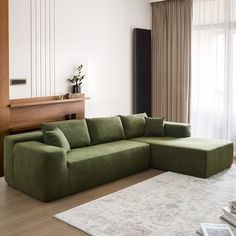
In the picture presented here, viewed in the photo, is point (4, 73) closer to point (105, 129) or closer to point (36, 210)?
point (105, 129)

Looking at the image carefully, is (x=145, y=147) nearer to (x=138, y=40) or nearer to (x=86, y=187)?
(x=86, y=187)

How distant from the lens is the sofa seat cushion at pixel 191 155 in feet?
15.3

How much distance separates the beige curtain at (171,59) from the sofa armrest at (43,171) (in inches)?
137

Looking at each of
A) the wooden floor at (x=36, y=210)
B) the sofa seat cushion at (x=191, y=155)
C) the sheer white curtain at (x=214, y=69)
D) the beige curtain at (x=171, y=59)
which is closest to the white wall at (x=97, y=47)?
the beige curtain at (x=171, y=59)

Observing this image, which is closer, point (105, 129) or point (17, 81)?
point (17, 81)

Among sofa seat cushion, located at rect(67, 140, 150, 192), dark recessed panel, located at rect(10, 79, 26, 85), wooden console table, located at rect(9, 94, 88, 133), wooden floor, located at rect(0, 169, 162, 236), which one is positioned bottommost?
wooden floor, located at rect(0, 169, 162, 236)

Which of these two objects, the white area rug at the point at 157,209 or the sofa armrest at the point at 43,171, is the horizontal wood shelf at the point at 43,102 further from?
the white area rug at the point at 157,209

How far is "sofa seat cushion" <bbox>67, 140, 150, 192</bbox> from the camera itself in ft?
13.5

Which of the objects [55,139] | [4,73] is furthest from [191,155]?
[4,73]

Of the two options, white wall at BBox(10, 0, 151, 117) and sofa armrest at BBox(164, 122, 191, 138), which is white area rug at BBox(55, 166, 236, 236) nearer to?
sofa armrest at BBox(164, 122, 191, 138)

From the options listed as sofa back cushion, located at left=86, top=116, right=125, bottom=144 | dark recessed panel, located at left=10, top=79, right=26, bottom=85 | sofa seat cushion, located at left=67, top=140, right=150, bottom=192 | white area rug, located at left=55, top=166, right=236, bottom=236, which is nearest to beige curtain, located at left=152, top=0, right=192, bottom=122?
sofa back cushion, located at left=86, top=116, right=125, bottom=144

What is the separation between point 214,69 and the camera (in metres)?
6.38

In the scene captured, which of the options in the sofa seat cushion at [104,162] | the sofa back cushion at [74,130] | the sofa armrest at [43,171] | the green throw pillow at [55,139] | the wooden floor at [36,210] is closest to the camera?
the wooden floor at [36,210]

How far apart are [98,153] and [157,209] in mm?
1164
